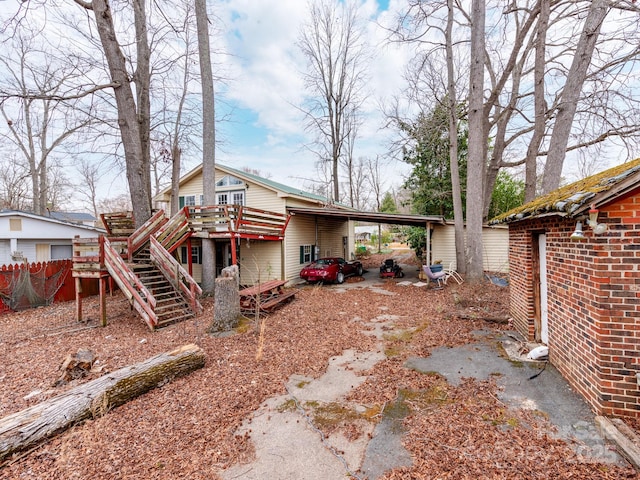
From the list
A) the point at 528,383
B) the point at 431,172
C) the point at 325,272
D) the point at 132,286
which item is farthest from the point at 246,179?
the point at 528,383

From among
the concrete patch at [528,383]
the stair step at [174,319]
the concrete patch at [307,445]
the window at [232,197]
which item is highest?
the window at [232,197]

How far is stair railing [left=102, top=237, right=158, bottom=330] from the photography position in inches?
285

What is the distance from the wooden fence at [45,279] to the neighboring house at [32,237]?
270 cm

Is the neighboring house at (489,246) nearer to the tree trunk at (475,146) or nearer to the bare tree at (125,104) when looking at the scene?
the tree trunk at (475,146)

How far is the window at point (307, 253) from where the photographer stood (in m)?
15.1

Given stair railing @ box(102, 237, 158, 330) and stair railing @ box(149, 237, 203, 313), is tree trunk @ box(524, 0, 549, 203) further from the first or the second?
stair railing @ box(102, 237, 158, 330)

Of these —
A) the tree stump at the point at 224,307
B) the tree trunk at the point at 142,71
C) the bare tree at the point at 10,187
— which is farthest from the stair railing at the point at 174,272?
the bare tree at the point at 10,187

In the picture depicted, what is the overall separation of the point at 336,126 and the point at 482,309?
20.3 m

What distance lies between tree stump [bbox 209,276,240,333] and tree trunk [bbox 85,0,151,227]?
561cm

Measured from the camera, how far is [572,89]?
8430 millimetres

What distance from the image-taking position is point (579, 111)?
822 centimetres

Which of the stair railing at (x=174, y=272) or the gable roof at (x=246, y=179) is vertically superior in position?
the gable roof at (x=246, y=179)

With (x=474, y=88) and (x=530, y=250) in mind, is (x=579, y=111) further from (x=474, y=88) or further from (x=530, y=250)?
(x=530, y=250)

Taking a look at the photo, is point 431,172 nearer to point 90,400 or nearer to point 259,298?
point 259,298
